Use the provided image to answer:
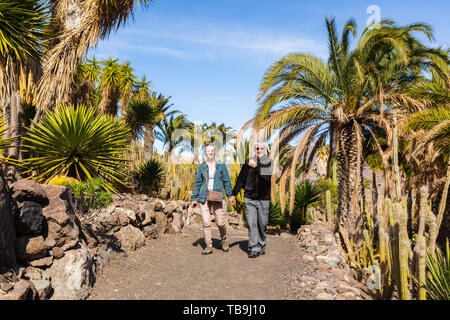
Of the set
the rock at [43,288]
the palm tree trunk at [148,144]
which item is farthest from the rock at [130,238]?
the palm tree trunk at [148,144]

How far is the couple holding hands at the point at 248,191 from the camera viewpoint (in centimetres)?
555

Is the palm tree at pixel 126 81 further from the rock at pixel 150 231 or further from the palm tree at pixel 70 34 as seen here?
the rock at pixel 150 231

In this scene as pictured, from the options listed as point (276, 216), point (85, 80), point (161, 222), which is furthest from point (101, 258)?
point (85, 80)

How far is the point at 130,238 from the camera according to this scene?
19.2 ft

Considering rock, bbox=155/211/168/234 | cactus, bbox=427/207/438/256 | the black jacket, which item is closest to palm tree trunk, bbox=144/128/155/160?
rock, bbox=155/211/168/234

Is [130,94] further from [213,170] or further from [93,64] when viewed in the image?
[213,170]

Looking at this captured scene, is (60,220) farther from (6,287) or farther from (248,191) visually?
(248,191)

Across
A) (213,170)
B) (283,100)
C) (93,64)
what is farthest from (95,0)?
(213,170)

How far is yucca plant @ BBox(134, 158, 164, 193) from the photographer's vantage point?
11.1 m

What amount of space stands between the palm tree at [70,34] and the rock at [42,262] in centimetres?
523

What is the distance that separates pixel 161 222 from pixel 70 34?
5.55m

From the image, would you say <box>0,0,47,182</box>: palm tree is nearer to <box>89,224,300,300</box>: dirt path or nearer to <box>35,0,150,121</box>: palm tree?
<box>35,0,150,121</box>: palm tree

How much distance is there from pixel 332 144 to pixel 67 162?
7230 millimetres

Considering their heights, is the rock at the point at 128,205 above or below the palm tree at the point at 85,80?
below
